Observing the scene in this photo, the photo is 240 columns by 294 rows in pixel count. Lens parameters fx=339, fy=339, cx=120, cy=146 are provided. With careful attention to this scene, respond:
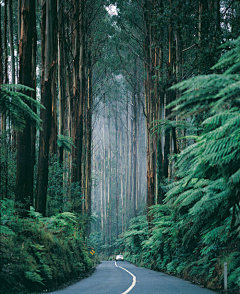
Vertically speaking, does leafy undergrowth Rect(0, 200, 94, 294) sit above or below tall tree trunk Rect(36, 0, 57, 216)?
below

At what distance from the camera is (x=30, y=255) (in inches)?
314

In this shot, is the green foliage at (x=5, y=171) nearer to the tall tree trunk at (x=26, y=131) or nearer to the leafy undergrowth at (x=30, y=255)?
the tall tree trunk at (x=26, y=131)

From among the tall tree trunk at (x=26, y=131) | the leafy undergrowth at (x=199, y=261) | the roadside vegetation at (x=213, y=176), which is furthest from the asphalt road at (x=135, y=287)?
the tall tree trunk at (x=26, y=131)

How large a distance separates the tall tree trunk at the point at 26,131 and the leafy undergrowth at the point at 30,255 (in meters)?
0.62

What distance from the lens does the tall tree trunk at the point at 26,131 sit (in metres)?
9.93

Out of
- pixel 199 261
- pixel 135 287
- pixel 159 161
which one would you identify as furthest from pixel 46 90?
pixel 159 161

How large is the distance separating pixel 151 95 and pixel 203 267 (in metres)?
15.8

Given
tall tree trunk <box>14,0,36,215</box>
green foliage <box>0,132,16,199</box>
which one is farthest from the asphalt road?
green foliage <box>0,132,16,199</box>

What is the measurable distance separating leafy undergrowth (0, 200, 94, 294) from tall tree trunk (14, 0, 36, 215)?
62 cm

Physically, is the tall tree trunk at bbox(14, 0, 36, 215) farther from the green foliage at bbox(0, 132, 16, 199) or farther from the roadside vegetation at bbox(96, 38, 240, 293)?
the roadside vegetation at bbox(96, 38, 240, 293)

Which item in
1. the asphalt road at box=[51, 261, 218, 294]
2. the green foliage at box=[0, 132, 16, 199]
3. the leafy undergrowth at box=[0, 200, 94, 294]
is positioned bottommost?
the asphalt road at box=[51, 261, 218, 294]

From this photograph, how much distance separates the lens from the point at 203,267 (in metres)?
11.1

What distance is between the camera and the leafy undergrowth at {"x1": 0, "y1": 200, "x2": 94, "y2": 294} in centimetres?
688

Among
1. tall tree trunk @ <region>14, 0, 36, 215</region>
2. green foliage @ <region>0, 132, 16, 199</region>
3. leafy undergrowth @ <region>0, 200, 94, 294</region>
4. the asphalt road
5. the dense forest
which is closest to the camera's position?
the dense forest
